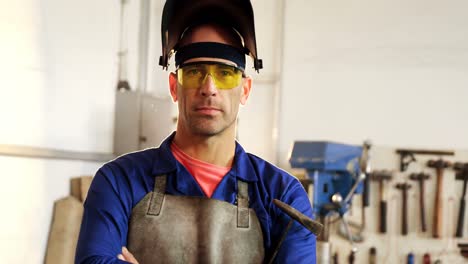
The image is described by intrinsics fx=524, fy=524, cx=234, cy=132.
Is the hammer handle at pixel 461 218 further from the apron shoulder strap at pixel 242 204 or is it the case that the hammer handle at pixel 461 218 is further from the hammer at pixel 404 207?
the apron shoulder strap at pixel 242 204

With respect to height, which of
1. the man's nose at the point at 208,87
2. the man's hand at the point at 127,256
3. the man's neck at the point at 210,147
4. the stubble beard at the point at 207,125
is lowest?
the man's hand at the point at 127,256

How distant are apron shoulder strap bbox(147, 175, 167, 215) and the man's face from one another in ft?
0.52

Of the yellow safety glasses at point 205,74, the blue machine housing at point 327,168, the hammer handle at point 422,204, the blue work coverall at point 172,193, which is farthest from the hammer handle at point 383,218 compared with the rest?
the yellow safety glasses at point 205,74

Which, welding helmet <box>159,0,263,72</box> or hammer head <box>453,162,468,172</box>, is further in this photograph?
hammer head <box>453,162,468,172</box>

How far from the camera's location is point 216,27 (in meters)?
1.47

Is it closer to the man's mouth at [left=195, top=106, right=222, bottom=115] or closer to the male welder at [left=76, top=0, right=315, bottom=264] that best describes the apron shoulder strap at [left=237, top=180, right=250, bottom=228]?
the male welder at [left=76, top=0, right=315, bottom=264]

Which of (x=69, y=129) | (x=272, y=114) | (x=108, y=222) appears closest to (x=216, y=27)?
(x=108, y=222)

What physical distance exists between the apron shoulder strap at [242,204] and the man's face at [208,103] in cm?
17

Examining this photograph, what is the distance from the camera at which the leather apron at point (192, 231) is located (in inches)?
54.6

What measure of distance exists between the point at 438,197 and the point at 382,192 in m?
0.35

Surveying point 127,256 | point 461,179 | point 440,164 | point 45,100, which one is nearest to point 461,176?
point 461,179

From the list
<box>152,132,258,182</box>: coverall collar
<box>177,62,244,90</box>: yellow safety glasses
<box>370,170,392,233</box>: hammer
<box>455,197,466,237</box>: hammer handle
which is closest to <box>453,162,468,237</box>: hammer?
<box>455,197,466,237</box>: hammer handle

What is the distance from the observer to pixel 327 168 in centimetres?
302

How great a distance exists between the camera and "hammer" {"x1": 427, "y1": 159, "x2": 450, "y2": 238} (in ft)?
11.0
